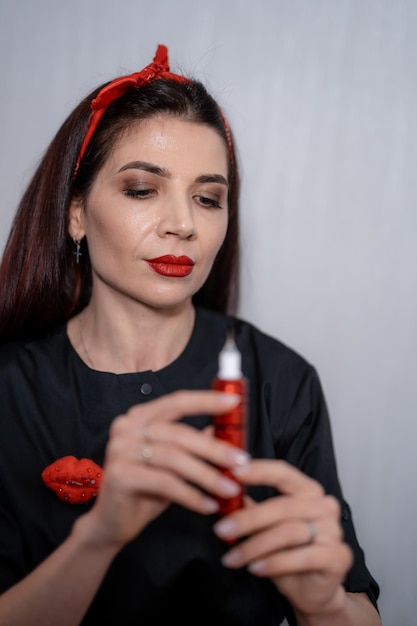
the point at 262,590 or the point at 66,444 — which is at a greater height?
the point at 66,444

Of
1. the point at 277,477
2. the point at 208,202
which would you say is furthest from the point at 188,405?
the point at 208,202

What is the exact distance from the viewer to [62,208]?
130 cm

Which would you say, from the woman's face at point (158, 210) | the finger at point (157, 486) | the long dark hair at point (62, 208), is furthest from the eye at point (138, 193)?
the finger at point (157, 486)

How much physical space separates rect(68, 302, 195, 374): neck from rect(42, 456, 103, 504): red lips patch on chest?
0.72 ft

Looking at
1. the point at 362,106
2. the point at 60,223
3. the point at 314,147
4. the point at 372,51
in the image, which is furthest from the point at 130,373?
the point at 372,51

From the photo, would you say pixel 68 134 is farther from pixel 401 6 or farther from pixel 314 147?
pixel 401 6

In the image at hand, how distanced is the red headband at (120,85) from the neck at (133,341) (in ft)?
1.05

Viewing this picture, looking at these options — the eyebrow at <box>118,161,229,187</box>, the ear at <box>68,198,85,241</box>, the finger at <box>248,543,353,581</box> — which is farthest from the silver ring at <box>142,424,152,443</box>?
the ear at <box>68,198,85,241</box>

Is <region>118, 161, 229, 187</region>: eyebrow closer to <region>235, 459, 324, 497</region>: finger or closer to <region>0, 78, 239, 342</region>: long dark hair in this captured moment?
<region>0, 78, 239, 342</region>: long dark hair

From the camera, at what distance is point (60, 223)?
4.31 feet

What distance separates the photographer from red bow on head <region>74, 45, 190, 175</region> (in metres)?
1.22

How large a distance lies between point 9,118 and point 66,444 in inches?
35.3

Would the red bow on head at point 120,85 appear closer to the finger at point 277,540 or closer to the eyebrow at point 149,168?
the eyebrow at point 149,168

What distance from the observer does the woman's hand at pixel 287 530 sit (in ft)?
2.44
